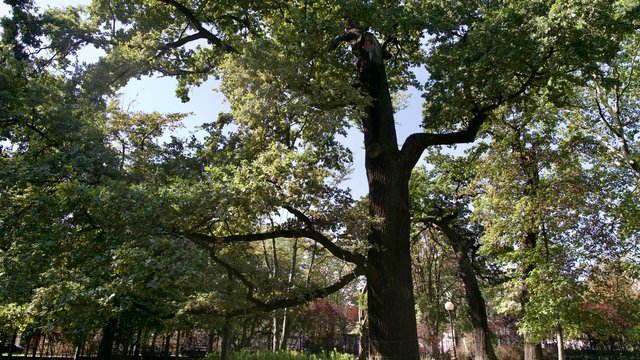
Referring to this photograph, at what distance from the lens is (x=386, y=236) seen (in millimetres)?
6969

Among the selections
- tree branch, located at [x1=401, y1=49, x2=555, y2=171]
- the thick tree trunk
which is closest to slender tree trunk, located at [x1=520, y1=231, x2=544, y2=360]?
tree branch, located at [x1=401, y1=49, x2=555, y2=171]

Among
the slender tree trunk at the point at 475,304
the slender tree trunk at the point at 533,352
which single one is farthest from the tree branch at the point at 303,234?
the slender tree trunk at the point at 533,352

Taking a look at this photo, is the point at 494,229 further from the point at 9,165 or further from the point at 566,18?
the point at 9,165

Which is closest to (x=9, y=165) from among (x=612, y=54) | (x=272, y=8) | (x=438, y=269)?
(x=272, y=8)

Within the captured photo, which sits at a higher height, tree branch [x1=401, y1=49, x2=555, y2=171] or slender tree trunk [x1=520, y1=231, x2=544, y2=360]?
tree branch [x1=401, y1=49, x2=555, y2=171]

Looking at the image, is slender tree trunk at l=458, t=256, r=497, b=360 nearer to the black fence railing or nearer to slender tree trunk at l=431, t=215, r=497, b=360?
slender tree trunk at l=431, t=215, r=497, b=360

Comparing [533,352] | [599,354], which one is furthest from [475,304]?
[599,354]

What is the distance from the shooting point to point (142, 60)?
902 cm

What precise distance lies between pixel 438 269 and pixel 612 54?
67.9 feet

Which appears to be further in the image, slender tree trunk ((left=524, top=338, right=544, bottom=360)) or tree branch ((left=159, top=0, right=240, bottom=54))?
slender tree trunk ((left=524, top=338, right=544, bottom=360))

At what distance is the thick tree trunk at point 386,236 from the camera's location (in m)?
6.53

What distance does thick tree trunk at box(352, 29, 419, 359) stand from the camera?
653 cm

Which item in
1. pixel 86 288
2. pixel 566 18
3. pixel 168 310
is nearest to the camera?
pixel 86 288

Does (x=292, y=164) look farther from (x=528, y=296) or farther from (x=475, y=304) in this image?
(x=475, y=304)
